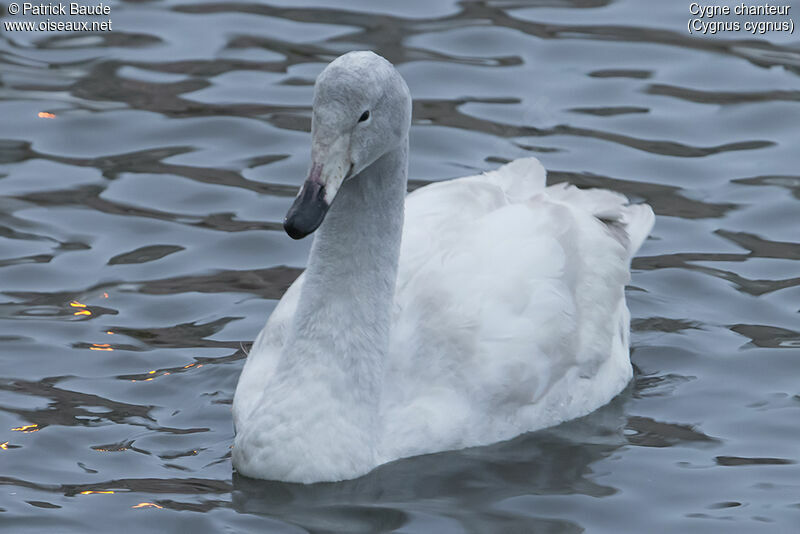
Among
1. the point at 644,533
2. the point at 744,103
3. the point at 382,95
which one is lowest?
the point at 644,533

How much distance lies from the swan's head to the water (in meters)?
1.36

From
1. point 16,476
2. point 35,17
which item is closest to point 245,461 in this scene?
point 16,476

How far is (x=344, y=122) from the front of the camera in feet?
22.2

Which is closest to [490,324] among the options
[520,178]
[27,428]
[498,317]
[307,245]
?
[498,317]

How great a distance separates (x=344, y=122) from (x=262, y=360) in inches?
61.2

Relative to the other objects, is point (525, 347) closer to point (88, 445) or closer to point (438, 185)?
point (438, 185)

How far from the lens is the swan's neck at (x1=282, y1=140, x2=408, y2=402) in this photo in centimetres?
733

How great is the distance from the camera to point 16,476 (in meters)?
7.26

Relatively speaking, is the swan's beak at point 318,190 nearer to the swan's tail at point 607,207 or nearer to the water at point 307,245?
the water at point 307,245

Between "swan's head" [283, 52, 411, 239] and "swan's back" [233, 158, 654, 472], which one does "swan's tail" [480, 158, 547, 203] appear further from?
"swan's head" [283, 52, 411, 239]

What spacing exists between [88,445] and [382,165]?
6.02ft

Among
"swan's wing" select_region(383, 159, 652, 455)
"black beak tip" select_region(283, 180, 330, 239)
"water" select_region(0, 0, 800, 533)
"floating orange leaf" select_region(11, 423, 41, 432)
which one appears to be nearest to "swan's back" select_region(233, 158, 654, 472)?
"swan's wing" select_region(383, 159, 652, 455)

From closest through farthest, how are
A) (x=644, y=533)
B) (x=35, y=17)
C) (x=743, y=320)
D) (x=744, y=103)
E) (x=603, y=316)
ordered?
(x=644, y=533) < (x=603, y=316) < (x=743, y=320) < (x=744, y=103) < (x=35, y=17)

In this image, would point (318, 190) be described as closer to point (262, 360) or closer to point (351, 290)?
point (351, 290)
